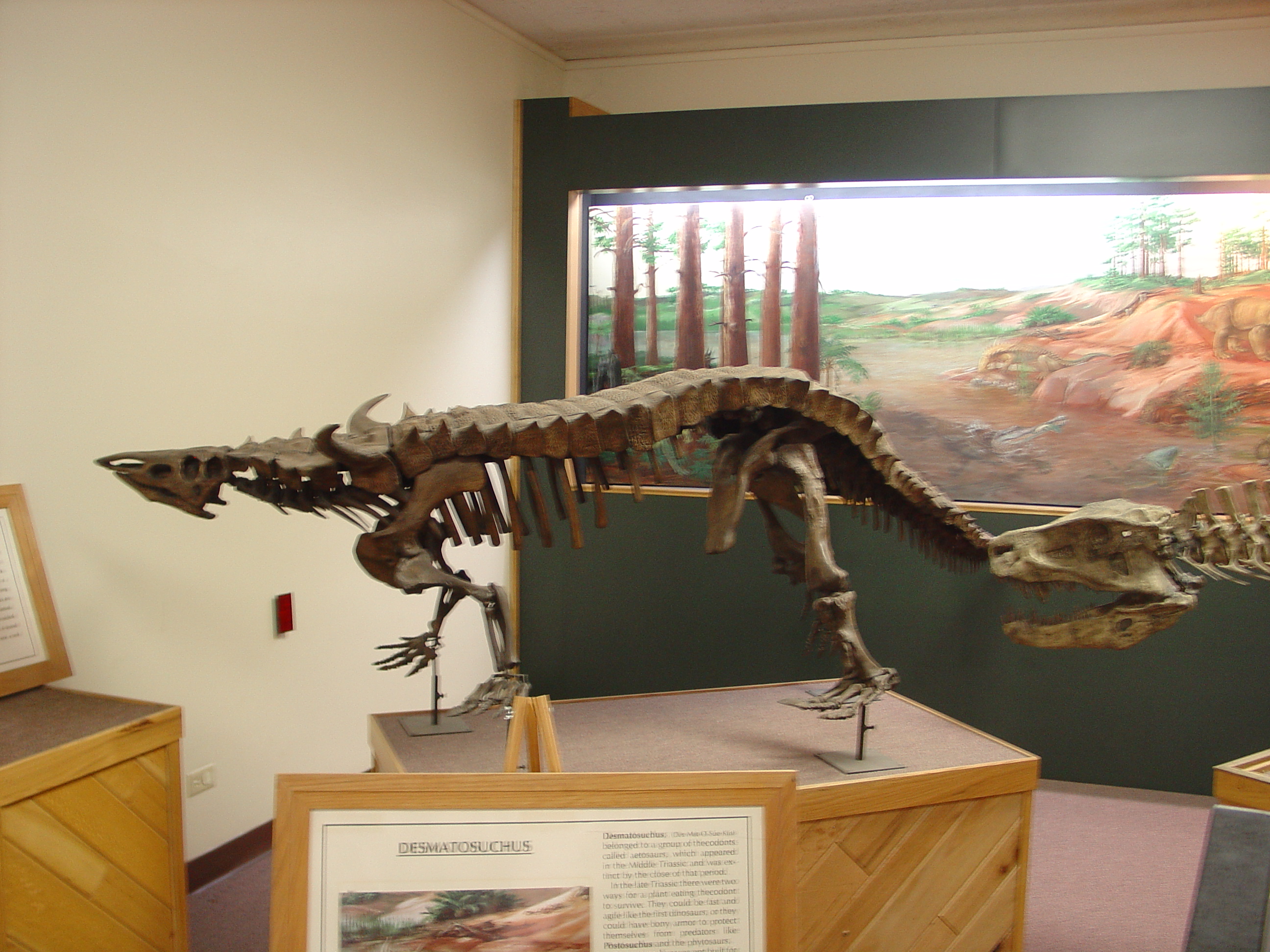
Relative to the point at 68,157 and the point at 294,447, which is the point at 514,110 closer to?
the point at 68,157

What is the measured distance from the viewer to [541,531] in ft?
11.0

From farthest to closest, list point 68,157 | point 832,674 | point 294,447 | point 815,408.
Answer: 1. point 832,674
2. point 815,408
3. point 68,157
4. point 294,447

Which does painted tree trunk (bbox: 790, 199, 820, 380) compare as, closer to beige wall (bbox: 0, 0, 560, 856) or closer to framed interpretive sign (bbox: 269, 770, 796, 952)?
beige wall (bbox: 0, 0, 560, 856)

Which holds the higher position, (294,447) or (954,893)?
(294,447)

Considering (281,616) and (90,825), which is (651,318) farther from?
(90,825)

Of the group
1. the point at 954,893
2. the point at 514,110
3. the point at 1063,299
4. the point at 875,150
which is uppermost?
the point at 514,110

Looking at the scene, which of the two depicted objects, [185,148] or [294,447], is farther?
[185,148]

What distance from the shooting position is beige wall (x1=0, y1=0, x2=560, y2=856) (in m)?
3.21

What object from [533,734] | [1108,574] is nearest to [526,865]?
[533,734]

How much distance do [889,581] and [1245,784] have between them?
2708 mm

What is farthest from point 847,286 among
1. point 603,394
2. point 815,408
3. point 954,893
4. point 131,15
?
point 131,15

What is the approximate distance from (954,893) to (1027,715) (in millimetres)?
2158

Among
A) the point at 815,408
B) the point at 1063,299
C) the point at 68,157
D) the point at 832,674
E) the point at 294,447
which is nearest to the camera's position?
the point at 294,447

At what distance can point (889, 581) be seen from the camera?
509 cm
